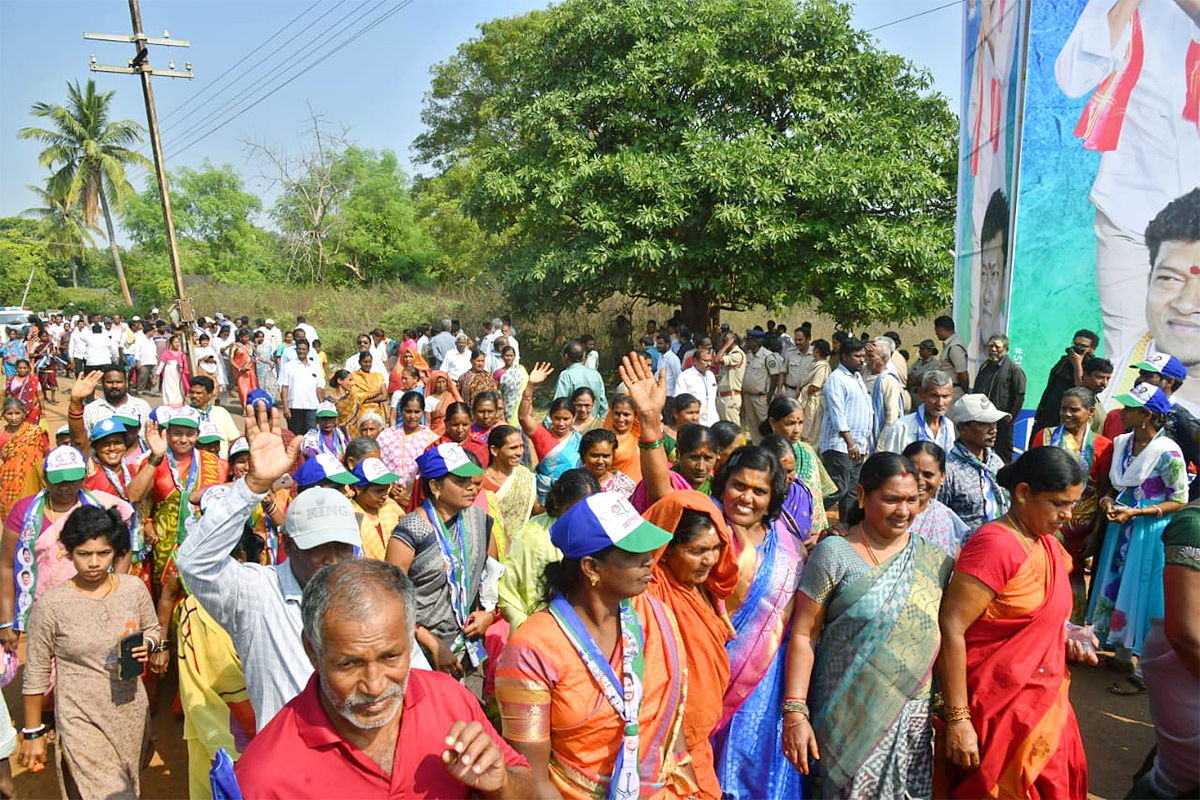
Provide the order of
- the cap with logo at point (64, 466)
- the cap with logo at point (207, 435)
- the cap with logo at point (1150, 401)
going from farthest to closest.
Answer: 1. the cap with logo at point (207, 435)
2. the cap with logo at point (1150, 401)
3. the cap with logo at point (64, 466)

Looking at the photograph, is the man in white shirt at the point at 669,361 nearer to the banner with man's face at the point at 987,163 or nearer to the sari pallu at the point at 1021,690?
the banner with man's face at the point at 987,163

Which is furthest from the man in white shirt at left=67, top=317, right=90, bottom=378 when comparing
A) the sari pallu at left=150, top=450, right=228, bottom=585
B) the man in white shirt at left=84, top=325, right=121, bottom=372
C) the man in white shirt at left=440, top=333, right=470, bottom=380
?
the sari pallu at left=150, top=450, right=228, bottom=585

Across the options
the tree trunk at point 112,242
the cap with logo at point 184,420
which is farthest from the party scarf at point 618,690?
the tree trunk at point 112,242

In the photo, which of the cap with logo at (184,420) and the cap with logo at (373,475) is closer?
the cap with logo at (373,475)

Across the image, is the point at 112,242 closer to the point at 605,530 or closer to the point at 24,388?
the point at 24,388

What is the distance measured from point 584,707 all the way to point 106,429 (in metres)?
3.89

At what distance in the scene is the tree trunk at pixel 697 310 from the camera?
56.2 feet

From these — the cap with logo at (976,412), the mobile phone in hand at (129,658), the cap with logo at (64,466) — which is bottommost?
the mobile phone in hand at (129,658)

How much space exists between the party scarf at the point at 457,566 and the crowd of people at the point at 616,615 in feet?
0.05

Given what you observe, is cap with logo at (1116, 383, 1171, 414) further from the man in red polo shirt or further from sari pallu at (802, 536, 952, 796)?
the man in red polo shirt

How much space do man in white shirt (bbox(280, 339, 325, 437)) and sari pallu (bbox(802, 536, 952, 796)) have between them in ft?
29.9

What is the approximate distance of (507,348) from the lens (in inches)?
438

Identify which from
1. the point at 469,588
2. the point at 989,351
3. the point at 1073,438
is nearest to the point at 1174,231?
the point at 989,351

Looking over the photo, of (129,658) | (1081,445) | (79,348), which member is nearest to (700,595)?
(129,658)
